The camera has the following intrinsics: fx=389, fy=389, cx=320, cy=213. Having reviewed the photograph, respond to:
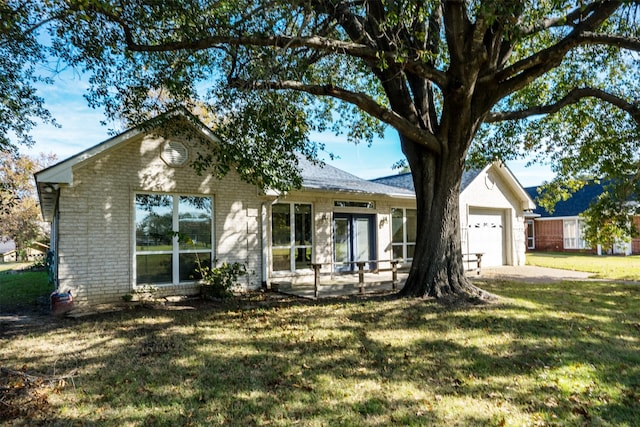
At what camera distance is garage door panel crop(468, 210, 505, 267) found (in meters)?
18.0

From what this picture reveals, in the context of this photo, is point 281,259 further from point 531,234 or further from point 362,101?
point 531,234

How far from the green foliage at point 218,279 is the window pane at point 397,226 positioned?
7.17 meters

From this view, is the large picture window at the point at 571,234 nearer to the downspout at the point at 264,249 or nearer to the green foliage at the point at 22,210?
the downspout at the point at 264,249

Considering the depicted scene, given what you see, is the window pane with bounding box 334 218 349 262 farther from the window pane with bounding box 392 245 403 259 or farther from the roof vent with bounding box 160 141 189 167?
the roof vent with bounding box 160 141 189 167

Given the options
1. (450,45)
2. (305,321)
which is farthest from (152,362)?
(450,45)

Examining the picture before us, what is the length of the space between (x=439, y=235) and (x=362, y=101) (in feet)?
11.4

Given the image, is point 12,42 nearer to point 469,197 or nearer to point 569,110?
point 569,110

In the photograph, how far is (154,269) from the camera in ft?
31.9

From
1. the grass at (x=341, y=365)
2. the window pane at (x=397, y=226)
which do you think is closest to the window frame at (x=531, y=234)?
the window pane at (x=397, y=226)

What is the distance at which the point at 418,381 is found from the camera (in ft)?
15.1

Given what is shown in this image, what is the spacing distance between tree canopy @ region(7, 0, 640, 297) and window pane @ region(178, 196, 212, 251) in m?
1.84

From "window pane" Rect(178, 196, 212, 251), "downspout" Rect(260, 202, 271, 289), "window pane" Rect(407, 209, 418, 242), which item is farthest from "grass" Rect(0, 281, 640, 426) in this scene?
"window pane" Rect(407, 209, 418, 242)

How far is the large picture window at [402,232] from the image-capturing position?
15.6 m

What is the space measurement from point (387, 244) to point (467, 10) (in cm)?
893
